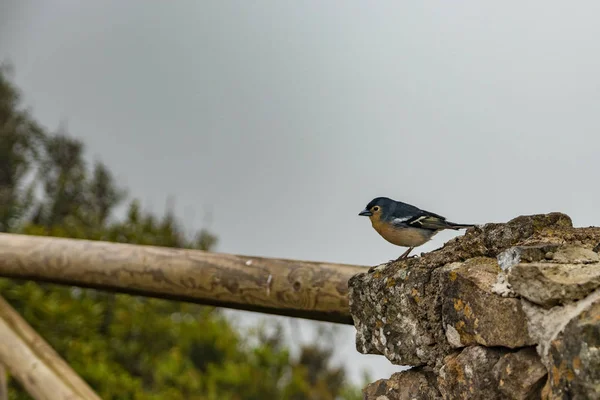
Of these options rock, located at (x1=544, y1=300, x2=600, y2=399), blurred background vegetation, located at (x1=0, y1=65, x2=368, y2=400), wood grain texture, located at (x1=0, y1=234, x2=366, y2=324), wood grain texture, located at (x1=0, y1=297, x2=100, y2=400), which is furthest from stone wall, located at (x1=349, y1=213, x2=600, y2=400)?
blurred background vegetation, located at (x1=0, y1=65, x2=368, y2=400)

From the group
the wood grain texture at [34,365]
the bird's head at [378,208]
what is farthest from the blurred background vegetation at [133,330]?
the bird's head at [378,208]

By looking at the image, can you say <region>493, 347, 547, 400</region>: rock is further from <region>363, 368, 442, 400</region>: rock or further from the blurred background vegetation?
the blurred background vegetation

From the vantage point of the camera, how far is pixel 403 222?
3.29 m

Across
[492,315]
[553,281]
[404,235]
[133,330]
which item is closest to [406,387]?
[492,315]

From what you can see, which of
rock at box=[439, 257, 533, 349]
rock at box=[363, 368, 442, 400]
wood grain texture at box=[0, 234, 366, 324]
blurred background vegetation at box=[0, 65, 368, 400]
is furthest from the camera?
blurred background vegetation at box=[0, 65, 368, 400]

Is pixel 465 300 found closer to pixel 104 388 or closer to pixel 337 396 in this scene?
pixel 104 388

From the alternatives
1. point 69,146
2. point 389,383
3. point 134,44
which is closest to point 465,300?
point 389,383

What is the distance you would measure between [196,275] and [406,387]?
1391 millimetres

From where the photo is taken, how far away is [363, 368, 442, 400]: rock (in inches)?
75.8

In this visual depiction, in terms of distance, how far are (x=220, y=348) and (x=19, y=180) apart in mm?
6797

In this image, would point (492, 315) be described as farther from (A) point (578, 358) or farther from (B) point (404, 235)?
(B) point (404, 235)

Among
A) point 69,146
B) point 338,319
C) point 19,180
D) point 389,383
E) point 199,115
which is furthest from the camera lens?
point 199,115

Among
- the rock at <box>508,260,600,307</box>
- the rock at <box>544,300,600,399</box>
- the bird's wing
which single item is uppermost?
the bird's wing

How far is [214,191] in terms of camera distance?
21.1 meters
